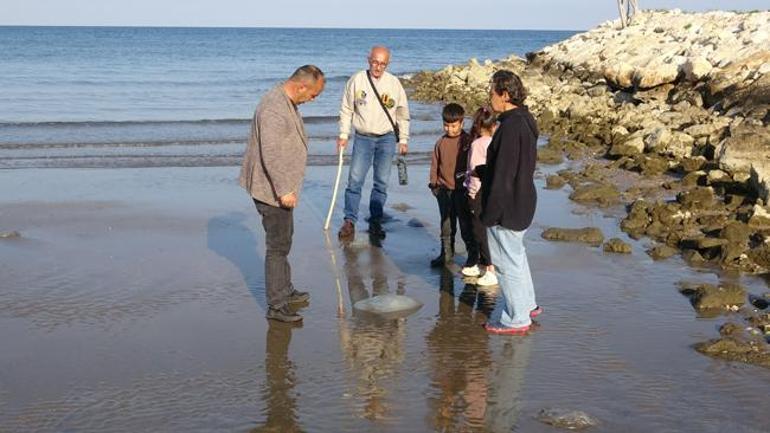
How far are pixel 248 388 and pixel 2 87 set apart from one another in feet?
103

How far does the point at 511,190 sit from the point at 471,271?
1.95 metres

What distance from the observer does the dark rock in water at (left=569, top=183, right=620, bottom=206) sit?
11.8 metres

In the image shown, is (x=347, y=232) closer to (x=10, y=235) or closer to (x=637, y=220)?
(x=637, y=220)

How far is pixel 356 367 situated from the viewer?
600cm

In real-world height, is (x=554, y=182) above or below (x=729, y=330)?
above

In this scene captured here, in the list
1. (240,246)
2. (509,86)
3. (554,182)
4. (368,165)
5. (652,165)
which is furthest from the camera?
(652,165)

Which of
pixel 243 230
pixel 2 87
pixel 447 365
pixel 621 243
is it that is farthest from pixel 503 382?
pixel 2 87

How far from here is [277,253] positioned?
7004 millimetres

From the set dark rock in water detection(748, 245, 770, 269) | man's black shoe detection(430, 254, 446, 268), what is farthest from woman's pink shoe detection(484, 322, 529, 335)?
dark rock in water detection(748, 245, 770, 269)

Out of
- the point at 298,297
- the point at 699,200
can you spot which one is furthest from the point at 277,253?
the point at 699,200

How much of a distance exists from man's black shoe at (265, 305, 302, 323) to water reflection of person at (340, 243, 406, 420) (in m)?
0.35

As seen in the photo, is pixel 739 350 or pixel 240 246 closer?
pixel 739 350

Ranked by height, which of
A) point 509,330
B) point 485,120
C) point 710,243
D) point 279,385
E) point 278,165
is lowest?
point 279,385

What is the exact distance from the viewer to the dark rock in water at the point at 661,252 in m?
8.95
